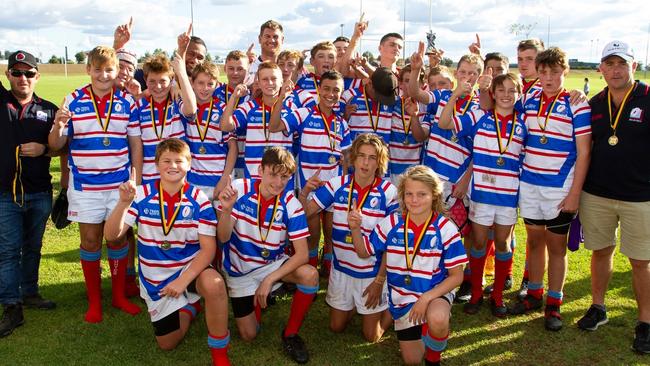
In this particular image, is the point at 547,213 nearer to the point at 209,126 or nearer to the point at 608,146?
the point at 608,146

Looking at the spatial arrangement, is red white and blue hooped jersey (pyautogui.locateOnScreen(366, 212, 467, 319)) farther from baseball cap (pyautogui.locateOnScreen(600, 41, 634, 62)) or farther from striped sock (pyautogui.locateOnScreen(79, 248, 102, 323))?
striped sock (pyautogui.locateOnScreen(79, 248, 102, 323))

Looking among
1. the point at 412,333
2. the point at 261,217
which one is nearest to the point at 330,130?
the point at 261,217

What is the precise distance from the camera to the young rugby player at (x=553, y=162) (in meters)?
4.68

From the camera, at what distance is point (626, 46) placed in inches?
175

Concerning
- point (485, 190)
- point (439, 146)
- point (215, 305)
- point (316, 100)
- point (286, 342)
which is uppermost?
point (316, 100)

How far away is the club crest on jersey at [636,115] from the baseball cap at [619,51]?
414 mm

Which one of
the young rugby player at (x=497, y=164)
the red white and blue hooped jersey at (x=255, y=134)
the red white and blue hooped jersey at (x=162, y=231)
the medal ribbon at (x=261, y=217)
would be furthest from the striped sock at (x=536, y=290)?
the red white and blue hooped jersey at (x=162, y=231)

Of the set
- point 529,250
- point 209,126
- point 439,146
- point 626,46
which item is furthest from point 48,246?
point 626,46

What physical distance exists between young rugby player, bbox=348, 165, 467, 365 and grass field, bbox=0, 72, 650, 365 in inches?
16.0

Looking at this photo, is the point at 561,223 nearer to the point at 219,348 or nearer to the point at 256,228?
the point at 256,228

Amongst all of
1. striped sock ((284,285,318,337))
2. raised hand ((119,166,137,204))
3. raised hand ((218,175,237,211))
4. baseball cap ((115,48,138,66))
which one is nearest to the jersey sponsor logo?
baseball cap ((115,48,138,66))

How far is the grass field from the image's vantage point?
4.34 meters

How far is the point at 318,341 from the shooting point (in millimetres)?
4684

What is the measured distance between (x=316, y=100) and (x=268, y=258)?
1.93 metres
